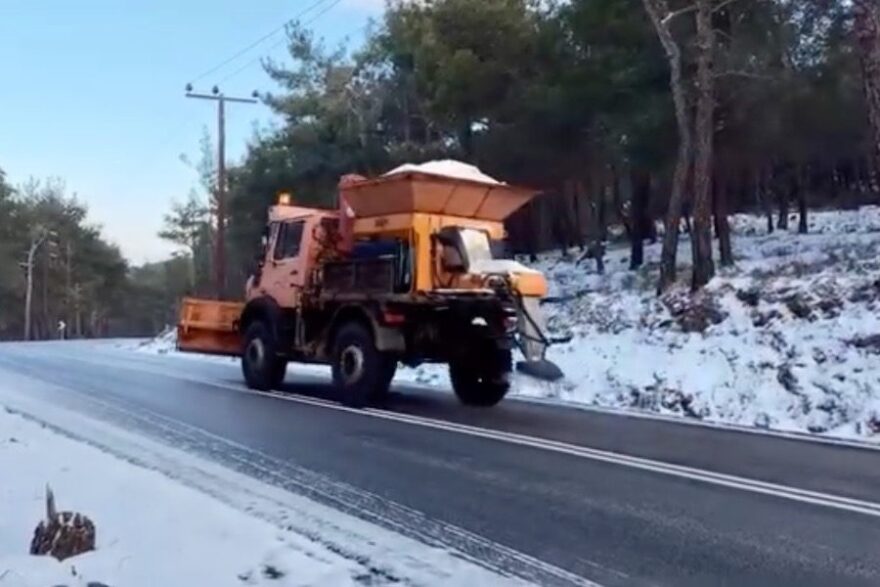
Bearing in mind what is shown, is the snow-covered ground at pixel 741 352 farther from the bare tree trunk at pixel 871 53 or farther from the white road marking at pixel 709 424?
the bare tree trunk at pixel 871 53

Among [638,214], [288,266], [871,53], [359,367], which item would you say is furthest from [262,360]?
[638,214]

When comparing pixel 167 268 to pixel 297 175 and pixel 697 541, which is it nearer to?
pixel 297 175

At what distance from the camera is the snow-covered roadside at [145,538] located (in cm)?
548

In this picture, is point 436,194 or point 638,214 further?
point 638,214

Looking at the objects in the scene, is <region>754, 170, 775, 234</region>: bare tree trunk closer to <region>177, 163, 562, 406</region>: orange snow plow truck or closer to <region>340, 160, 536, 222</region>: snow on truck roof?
→ <region>340, 160, 536, 222</region>: snow on truck roof

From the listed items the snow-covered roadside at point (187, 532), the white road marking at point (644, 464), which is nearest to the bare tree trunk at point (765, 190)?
the white road marking at point (644, 464)

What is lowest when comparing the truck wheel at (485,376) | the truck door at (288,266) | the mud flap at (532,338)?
the truck wheel at (485,376)

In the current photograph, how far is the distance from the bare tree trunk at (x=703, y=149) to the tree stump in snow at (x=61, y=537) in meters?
15.2

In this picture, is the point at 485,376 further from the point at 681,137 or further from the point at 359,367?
the point at 681,137

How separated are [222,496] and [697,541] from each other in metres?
3.42

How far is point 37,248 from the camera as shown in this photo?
78000 millimetres

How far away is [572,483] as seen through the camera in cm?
812

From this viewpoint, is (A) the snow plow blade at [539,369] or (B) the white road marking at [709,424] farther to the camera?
(A) the snow plow blade at [539,369]

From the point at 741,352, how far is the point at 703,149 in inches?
250
